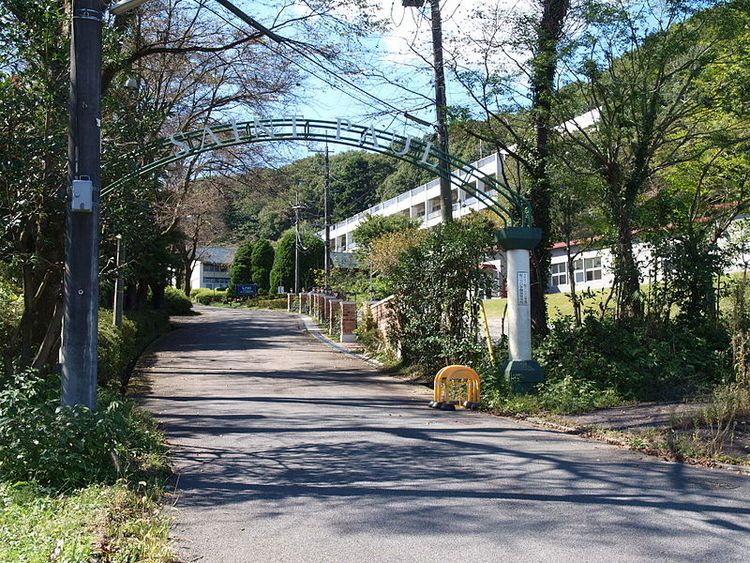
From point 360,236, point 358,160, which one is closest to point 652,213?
point 360,236

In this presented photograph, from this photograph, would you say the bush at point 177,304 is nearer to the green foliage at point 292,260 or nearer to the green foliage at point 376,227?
the green foliage at point 376,227

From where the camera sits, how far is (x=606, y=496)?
6.84 meters

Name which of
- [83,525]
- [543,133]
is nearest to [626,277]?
[543,133]

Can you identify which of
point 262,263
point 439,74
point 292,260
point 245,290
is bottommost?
point 245,290

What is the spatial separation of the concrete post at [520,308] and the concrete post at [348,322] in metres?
15.0

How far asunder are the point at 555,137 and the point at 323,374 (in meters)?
7.60

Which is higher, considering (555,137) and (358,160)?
(358,160)

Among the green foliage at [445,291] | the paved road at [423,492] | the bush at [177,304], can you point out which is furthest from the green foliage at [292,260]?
the paved road at [423,492]

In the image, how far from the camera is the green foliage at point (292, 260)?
6781 centimetres

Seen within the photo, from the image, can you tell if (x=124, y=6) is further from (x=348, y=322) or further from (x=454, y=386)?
(x=348, y=322)

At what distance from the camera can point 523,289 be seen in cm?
1337

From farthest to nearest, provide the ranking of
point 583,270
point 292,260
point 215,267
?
point 215,267
point 292,260
point 583,270

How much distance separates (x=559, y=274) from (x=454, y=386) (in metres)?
32.4

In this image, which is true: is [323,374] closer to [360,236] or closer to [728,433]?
[728,433]
